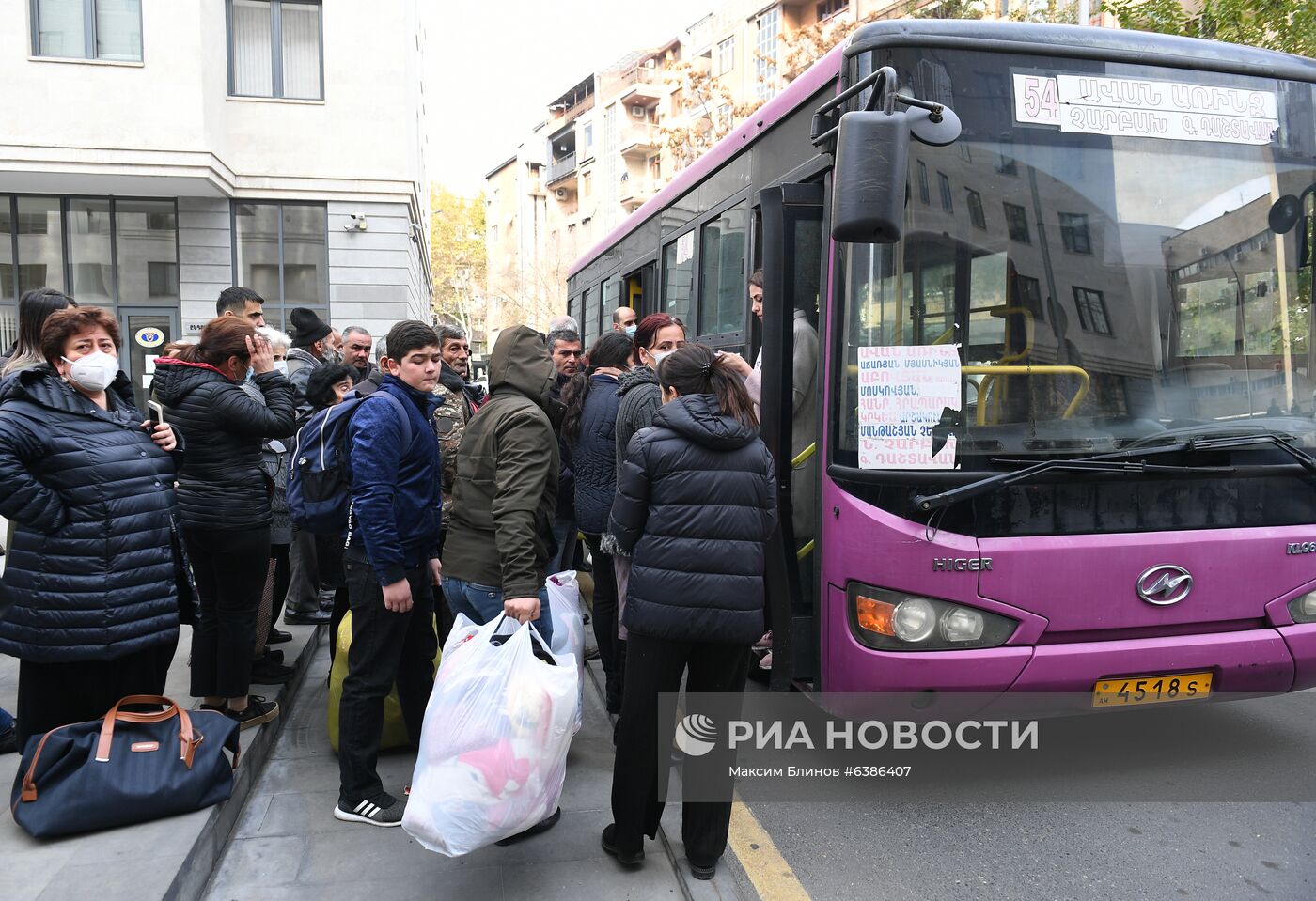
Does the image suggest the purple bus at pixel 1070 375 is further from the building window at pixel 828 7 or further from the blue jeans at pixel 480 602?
the building window at pixel 828 7

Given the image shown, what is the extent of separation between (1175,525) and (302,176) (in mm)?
16142

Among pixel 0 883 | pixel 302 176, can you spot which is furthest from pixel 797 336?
pixel 302 176

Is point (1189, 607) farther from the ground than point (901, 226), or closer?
closer

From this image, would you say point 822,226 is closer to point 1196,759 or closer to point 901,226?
point 901,226

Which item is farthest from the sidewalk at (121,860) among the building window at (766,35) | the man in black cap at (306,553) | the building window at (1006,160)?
the building window at (766,35)

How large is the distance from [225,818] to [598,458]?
232cm

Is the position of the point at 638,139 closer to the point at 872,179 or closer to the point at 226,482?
the point at 226,482

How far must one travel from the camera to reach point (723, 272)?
20.4 ft

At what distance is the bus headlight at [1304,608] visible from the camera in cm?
410

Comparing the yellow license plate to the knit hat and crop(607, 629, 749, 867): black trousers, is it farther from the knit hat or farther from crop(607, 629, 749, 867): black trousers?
the knit hat

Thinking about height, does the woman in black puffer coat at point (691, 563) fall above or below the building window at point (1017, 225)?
below

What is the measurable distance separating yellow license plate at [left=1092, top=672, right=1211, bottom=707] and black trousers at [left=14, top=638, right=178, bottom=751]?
3.71 meters

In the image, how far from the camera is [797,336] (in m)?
4.59

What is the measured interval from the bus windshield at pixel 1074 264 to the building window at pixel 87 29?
15635mm
